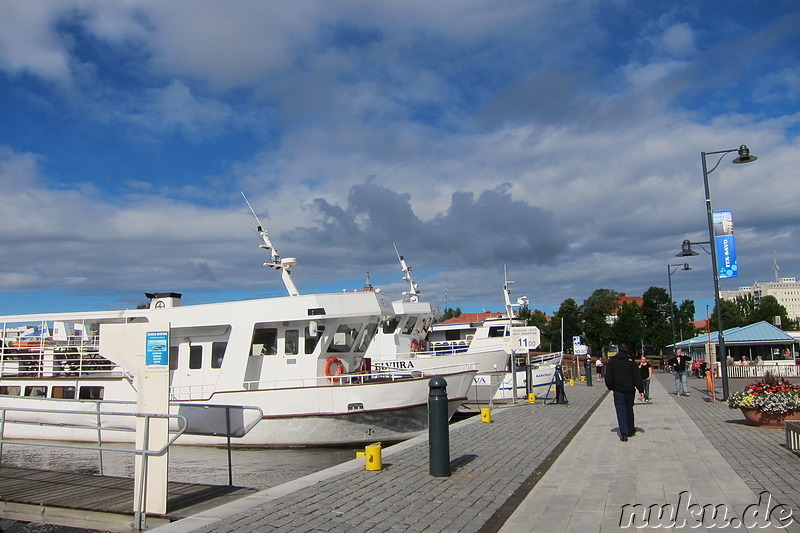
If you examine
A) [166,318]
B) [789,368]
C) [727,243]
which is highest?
[727,243]

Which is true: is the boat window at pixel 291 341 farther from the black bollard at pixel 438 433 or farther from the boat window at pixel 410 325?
the black bollard at pixel 438 433

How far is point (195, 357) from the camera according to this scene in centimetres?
1836

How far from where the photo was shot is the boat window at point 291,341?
17.9 metres

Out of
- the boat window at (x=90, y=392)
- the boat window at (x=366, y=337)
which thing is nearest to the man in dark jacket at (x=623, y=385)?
the boat window at (x=366, y=337)

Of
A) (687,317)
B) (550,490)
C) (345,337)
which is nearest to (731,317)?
(687,317)

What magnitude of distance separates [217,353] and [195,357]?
740 mm

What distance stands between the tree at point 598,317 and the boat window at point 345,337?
57022 mm

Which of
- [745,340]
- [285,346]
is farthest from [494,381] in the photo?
[745,340]

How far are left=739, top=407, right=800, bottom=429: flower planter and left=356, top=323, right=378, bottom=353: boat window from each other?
10.0 m

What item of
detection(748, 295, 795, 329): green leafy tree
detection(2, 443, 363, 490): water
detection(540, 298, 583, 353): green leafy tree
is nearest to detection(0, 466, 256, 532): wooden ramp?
detection(2, 443, 363, 490): water

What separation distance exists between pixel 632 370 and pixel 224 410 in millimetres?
7308

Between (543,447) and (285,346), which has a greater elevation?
(285,346)

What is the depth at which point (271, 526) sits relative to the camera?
19.8 ft

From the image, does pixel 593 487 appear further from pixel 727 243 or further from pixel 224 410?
pixel 727 243
